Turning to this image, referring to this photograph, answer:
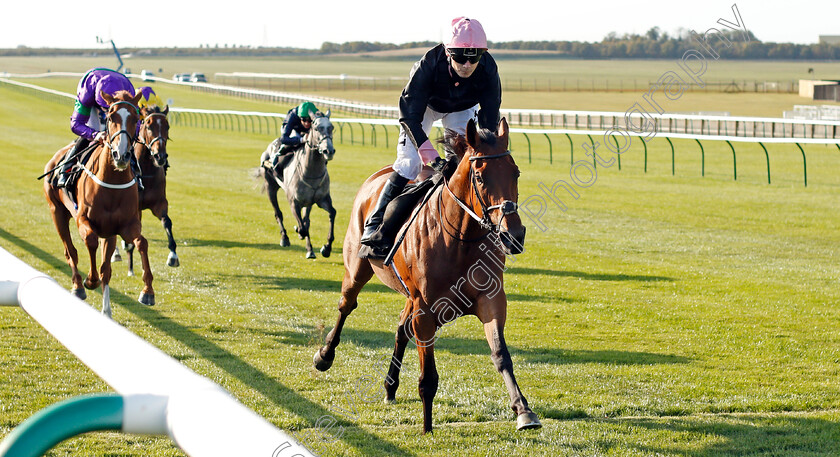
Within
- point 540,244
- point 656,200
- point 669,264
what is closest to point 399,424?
point 669,264

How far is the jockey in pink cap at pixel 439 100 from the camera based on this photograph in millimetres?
5293

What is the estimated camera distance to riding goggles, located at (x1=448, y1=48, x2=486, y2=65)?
527 cm

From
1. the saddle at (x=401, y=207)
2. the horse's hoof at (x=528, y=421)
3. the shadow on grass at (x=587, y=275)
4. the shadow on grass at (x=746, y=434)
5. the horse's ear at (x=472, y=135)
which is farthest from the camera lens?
the shadow on grass at (x=587, y=275)

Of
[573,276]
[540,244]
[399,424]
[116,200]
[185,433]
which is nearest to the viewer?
[185,433]

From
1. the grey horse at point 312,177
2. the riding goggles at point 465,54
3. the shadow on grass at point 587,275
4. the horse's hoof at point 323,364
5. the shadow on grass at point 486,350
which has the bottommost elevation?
the shadow on grass at point 587,275

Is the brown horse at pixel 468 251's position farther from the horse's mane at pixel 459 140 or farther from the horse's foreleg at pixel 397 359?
the horse's foreleg at pixel 397 359

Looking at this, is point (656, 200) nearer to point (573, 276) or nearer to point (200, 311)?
point (573, 276)

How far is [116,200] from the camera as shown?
323 inches

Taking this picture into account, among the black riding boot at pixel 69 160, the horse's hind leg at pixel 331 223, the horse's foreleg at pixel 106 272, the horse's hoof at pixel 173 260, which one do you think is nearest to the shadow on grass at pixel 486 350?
the horse's foreleg at pixel 106 272

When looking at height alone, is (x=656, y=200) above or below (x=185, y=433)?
below

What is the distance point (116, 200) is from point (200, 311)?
136cm

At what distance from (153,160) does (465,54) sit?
6.66 meters

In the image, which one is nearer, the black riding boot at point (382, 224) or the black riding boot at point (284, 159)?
the black riding boot at point (382, 224)

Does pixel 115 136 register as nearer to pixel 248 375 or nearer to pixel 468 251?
pixel 248 375
